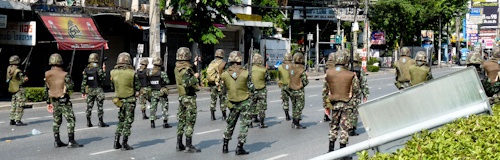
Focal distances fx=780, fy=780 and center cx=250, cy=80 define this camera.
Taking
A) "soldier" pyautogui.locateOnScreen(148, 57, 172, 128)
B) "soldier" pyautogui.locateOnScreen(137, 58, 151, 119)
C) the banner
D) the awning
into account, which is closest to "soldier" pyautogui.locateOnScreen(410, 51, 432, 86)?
"soldier" pyautogui.locateOnScreen(148, 57, 172, 128)

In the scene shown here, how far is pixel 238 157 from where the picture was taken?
13344 millimetres

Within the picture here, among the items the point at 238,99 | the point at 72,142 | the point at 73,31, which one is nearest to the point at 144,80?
the point at 72,142

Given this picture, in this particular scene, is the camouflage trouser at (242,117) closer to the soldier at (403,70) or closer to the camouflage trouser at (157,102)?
the camouflage trouser at (157,102)

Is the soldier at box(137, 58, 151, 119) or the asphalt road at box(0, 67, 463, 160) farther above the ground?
the soldier at box(137, 58, 151, 119)

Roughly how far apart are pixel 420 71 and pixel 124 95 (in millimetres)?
6300

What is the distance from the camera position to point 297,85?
59.4 ft

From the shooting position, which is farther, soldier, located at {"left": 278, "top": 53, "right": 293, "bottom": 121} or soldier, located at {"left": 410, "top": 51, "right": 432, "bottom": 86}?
soldier, located at {"left": 278, "top": 53, "right": 293, "bottom": 121}

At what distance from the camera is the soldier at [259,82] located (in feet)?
54.6

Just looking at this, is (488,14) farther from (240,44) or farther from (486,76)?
(486,76)

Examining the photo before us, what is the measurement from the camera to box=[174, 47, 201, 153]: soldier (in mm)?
13625

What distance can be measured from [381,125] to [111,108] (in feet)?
63.2

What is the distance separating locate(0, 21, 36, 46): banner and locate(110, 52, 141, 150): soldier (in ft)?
48.3

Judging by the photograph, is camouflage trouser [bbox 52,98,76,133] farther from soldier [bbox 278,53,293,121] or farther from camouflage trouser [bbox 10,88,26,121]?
soldier [bbox 278,53,293,121]

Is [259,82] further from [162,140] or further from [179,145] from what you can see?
[179,145]
